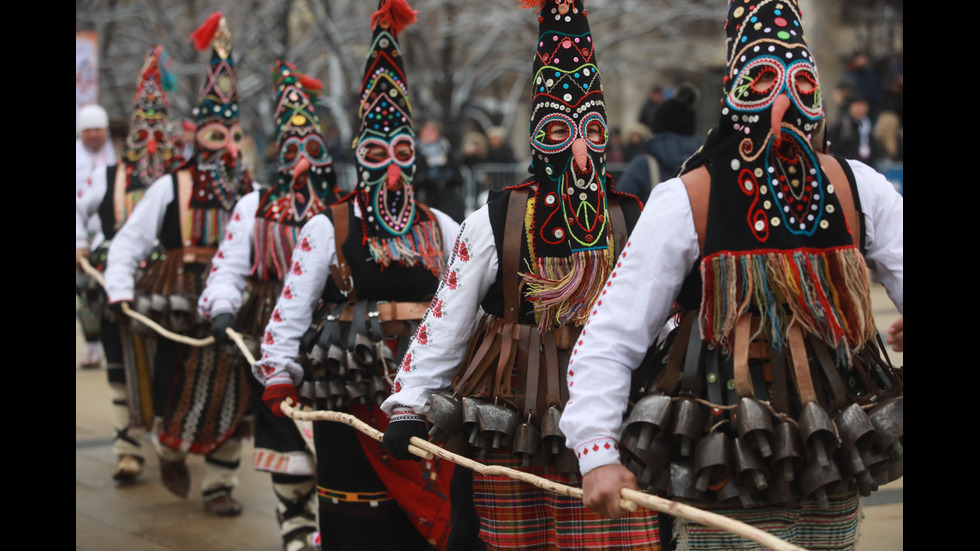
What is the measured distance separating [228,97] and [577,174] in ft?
13.7

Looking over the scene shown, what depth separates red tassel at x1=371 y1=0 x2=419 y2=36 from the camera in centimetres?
495

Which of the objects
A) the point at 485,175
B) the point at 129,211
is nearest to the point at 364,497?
the point at 129,211

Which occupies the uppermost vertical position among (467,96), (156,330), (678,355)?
(467,96)

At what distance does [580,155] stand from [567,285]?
1.40 feet

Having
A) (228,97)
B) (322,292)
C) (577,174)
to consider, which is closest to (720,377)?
(577,174)

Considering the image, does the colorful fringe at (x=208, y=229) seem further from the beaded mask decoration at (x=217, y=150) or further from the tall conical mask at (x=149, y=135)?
the tall conical mask at (x=149, y=135)

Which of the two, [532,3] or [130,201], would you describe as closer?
[532,3]

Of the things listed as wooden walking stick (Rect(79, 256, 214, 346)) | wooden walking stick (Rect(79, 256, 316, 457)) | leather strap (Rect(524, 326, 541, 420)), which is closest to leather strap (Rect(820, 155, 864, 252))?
leather strap (Rect(524, 326, 541, 420))

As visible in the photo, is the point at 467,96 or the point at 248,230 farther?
the point at 467,96

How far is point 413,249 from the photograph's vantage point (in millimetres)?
4953

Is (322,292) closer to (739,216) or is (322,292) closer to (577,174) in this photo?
(577,174)

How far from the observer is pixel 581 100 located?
3814mm

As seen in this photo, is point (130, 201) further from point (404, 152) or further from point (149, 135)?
point (404, 152)

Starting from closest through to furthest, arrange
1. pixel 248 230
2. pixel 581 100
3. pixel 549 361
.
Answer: pixel 549 361, pixel 581 100, pixel 248 230
